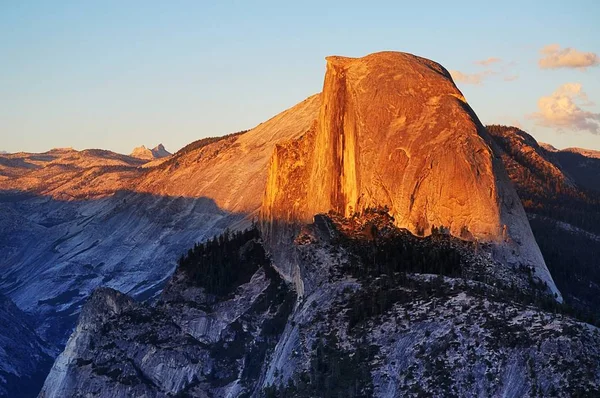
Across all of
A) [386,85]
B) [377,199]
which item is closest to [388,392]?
[377,199]

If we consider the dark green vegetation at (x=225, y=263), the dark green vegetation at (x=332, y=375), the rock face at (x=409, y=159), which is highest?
the rock face at (x=409, y=159)

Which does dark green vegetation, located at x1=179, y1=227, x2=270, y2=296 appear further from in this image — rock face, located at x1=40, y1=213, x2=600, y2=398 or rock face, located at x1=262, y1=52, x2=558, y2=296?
rock face, located at x1=262, y1=52, x2=558, y2=296

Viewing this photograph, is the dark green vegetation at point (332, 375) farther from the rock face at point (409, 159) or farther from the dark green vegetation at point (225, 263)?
the dark green vegetation at point (225, 263)

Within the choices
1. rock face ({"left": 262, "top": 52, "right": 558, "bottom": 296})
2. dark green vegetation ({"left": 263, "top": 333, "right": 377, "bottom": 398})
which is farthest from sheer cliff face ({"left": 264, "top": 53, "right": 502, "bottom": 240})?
dark green vegetation ({"left": 263, "top": 333, "right": 377, "bottom": 398})

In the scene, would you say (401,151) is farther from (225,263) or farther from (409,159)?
(225,263)

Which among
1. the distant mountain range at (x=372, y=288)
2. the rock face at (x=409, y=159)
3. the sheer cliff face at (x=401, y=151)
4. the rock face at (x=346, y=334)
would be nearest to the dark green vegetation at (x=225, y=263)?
the distant mountain range at (x=372, y=288)

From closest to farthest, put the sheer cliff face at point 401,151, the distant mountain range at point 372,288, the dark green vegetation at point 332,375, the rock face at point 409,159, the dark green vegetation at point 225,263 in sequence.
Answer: the distant mountain range at point 372,288, the dark green vegetation at point 332,375, the rock face at point 409,159, the sheer cliff face at point 401,151, the dark green vegetation at point 225,263

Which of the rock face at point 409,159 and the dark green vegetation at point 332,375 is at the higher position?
the rock face at point 409,159
